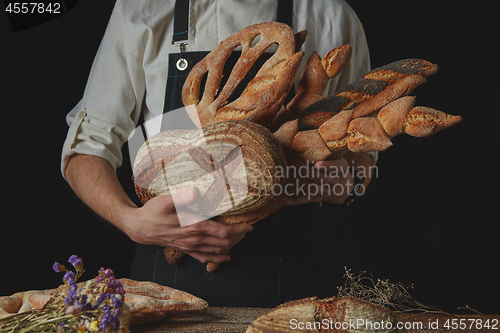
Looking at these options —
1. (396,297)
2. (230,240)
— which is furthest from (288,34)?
(396,297)

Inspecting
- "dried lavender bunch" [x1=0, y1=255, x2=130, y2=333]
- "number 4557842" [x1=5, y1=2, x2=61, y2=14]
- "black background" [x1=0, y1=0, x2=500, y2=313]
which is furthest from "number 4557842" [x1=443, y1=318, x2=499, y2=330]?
"number 4557842" [x1=5, y1=2, x2=61, y2=14]

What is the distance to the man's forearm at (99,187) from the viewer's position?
937 mm

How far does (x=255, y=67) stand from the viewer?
1045 millimetres

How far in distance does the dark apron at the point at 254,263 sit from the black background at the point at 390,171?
0.49 meters

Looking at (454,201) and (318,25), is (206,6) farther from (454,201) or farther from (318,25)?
(454,201)

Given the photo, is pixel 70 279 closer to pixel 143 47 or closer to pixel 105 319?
pixel 105 319

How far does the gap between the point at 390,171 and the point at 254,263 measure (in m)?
1.27

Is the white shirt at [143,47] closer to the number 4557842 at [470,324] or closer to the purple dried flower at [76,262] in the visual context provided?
the purple dried flower at [76,262]

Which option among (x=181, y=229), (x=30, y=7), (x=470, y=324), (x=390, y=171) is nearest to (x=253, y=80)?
(x=181, y=229)

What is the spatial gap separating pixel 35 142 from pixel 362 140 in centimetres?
158

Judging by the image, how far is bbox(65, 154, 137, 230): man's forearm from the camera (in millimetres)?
937

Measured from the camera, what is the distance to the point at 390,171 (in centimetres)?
205

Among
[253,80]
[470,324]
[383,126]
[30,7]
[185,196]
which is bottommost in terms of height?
[470,324]

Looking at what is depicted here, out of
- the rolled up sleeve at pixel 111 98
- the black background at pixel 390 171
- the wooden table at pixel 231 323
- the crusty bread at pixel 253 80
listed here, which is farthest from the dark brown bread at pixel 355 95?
the black background at pixel 390 171
